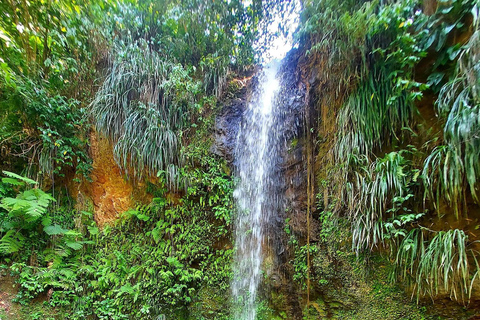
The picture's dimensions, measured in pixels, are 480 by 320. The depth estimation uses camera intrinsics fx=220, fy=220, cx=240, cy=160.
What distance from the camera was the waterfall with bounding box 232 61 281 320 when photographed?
328 cm

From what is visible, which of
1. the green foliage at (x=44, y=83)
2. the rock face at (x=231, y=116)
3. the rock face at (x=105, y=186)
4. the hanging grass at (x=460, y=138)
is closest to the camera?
the hanging grass at (x=460, y=138)

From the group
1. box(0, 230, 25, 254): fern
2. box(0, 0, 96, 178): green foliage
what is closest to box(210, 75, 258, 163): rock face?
box(0, 0, 96, 178): green foliage

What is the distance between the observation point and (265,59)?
477cm

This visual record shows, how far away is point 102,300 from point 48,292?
0.78 metres

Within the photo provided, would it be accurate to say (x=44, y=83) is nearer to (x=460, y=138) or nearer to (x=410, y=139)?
(x=410, y=139)

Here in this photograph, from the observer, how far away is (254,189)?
3.72 metres

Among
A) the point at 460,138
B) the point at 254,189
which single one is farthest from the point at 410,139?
the point at 254,189

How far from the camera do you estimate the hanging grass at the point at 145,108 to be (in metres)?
3.75

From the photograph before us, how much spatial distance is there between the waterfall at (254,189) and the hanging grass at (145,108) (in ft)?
3.64

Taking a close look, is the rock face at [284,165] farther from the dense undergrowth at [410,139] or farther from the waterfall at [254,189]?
the dense undergrowth at [410,139]

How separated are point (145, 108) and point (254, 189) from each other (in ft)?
7.80

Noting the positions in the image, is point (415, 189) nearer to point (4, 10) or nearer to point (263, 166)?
point (263, 166)

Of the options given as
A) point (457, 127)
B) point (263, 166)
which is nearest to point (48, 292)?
point (263, 166)

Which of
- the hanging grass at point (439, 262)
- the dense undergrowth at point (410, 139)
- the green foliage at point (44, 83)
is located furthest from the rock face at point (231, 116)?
the hanging grass at point (439, 262)
